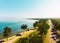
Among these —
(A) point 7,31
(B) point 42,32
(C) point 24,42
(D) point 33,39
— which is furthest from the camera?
(A) point 7,31

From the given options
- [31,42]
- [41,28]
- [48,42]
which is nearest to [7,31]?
[41,28]

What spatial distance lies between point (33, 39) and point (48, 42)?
2473 centimetres

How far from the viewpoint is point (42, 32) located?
8469cm

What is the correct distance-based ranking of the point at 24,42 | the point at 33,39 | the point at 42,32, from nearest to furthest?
the point at 24,42, the point at 33,39, the point at 42,32

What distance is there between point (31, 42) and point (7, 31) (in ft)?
154

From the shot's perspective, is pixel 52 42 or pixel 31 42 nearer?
pixel 31 42

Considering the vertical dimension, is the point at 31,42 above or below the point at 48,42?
above

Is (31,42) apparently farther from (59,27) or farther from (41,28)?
(59,27)

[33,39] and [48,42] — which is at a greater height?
[33,39]

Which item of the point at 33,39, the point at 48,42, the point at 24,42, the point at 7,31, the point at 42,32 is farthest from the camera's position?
the point at 7,31

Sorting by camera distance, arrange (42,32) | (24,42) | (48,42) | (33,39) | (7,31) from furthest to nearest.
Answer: (7,31) → (42,32) → (48,42) → (33,39) → (24,42)

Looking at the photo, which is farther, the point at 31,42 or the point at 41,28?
the point at 41,28

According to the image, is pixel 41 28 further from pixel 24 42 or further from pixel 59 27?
pixel 24 42

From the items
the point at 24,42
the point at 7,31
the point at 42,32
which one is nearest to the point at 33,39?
the point at 24,42
